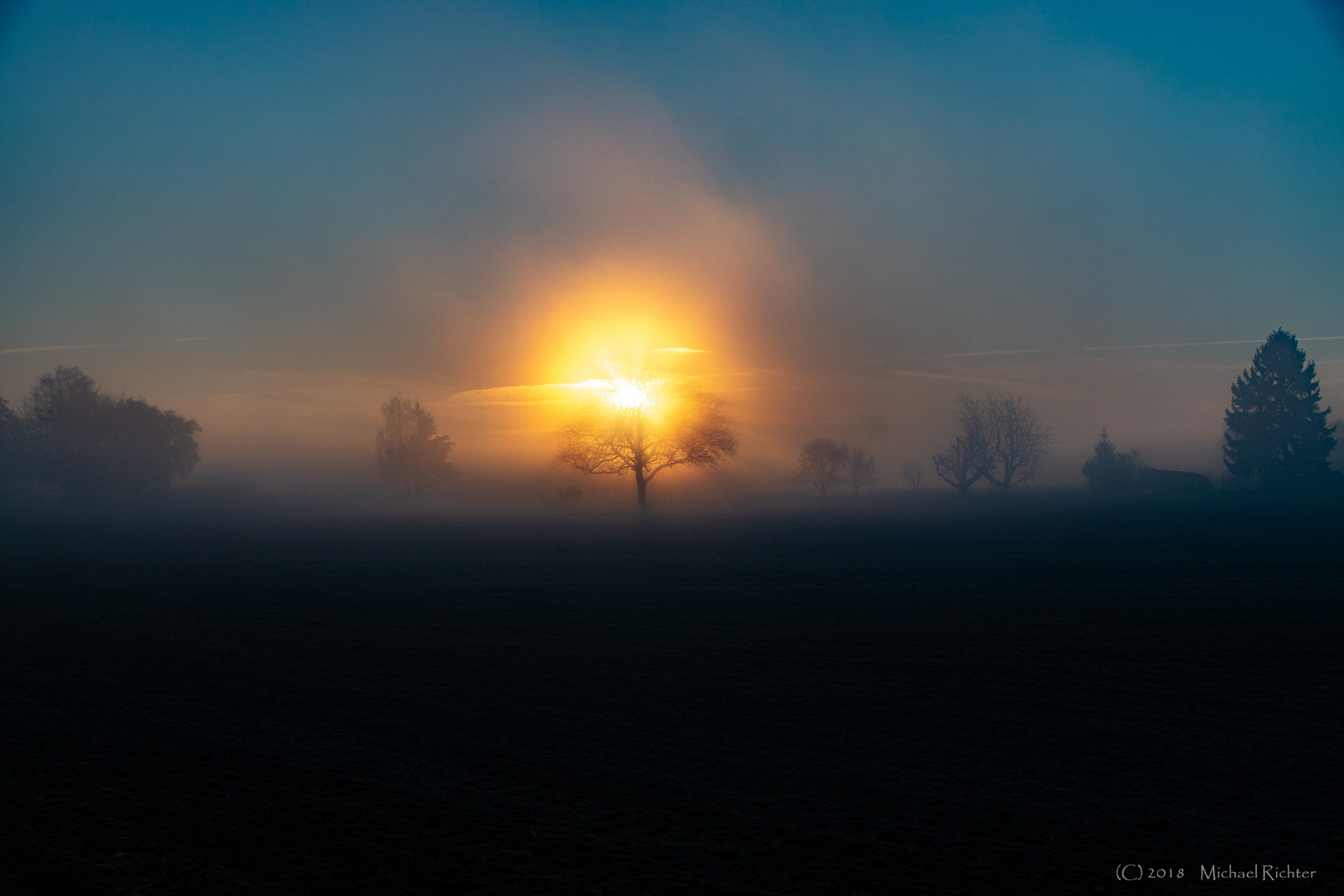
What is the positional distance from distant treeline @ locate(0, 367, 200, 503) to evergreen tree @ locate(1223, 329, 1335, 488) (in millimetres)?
129992

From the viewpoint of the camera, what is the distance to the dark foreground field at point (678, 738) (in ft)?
Result: 16.4

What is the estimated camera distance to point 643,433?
57156 millimetres

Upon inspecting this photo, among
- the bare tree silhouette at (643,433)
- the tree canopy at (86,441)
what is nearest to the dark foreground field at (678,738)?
the bare tree silhouette at (643,433)

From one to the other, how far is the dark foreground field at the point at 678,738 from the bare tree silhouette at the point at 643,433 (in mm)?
38791

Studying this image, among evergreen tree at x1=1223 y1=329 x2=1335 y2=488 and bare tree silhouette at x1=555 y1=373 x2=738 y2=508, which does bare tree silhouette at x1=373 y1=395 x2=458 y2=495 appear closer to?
bare tree silhouette at x1=555 y1=373 x2=738 y2=508

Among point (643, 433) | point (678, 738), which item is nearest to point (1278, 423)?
point (643, 433)

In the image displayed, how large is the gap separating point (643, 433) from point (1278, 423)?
7710 cm

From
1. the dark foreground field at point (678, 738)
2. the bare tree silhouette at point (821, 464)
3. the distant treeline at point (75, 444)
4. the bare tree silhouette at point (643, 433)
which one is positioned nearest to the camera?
the dark foreground field at point (678, 738)

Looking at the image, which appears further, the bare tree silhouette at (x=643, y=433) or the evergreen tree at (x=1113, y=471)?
the evergreen tree at (x=1113, y=471)

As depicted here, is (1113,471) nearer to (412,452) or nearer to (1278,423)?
(1278,423)

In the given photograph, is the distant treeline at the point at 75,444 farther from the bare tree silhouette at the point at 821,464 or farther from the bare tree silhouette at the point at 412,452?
the bare tree silhouette at the point at 821,464

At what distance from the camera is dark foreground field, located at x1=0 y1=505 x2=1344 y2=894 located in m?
4.99

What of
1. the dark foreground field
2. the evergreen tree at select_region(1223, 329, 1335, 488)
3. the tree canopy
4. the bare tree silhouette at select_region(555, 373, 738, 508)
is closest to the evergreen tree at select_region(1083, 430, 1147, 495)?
the evergreen tree at select_region(1223, 329, 1335, 488)

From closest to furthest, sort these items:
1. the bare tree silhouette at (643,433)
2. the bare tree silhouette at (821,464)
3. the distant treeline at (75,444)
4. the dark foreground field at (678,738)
A: the dark foreground field at (678,738), the bare tree silhouette at (643,433), the distant treeline at (75,444), the bare tree silhouette at (821,464)
